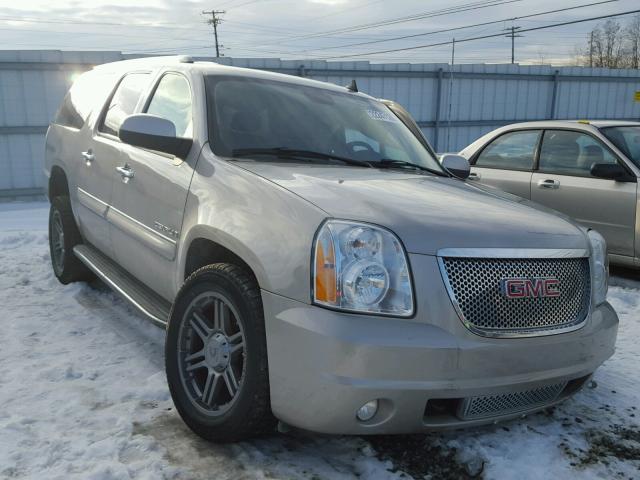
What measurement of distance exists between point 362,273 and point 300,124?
1490mm

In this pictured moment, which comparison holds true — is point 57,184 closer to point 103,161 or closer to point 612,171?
point 103,161

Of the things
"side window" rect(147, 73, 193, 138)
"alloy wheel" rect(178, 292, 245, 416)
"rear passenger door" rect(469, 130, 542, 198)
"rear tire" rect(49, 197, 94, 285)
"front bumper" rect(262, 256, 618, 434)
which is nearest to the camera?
"front bumper" rect(262, 256, 618, 434)

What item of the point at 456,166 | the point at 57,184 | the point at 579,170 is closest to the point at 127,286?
the point at 57,184

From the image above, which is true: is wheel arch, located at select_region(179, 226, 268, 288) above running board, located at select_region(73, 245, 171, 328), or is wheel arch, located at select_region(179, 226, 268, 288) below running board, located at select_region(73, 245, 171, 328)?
above

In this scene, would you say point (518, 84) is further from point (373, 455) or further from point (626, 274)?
point (373, 455)

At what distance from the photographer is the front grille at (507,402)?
239 centimetres

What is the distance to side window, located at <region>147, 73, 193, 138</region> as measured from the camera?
3439 mm

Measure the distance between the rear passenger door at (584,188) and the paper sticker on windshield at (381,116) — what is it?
2.96 metres

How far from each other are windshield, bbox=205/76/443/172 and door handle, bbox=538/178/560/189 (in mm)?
2935

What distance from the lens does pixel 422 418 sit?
2.33 metres

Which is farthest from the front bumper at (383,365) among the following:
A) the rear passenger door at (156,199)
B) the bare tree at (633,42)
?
the bare tree at (633,42)

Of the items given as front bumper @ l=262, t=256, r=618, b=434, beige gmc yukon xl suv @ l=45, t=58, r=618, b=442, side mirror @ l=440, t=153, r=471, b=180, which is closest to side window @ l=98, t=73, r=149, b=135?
beige gmc yukon xl suv @ l=45, t=58, r=618, b=442

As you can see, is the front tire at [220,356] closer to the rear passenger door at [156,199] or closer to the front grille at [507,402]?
the rear passenger door at [156,199]

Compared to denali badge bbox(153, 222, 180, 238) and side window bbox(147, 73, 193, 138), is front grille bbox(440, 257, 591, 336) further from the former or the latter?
side window bbox(147, 73, 193, 138)
